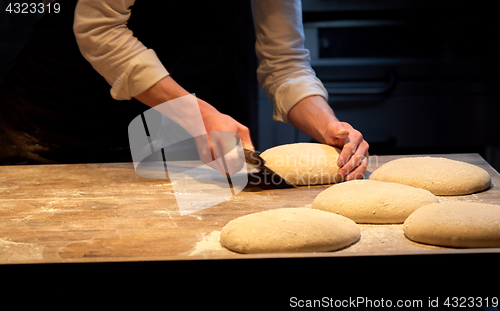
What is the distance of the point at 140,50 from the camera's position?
49.6 inches

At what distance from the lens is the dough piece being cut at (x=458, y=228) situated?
0.78 metres

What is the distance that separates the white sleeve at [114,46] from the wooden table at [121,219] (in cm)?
31

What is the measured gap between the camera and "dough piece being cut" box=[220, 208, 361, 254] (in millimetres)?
789

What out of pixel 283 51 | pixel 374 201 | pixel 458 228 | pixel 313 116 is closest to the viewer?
pixel 458 228

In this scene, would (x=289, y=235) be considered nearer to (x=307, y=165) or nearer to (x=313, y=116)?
(x=307, y=165)

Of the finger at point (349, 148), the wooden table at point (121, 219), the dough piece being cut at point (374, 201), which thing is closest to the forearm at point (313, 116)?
the finger at point (349, 148)

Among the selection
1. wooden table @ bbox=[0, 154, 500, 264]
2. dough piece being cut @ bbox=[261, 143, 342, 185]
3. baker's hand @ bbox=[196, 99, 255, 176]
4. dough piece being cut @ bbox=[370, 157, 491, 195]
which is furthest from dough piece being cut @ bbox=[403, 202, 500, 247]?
baker's hand @ bbox=[196, 99, 255, 176]

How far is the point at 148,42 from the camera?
1607mm

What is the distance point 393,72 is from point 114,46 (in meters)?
1.68

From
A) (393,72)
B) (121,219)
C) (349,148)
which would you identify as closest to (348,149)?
(349,148)

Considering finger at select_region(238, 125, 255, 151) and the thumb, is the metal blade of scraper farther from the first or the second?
the thumb

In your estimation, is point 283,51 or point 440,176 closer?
point 440,176

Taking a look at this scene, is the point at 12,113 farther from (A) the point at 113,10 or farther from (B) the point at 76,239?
(B) the point at 76,239

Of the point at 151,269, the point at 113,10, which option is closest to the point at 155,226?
the point at 151,269
